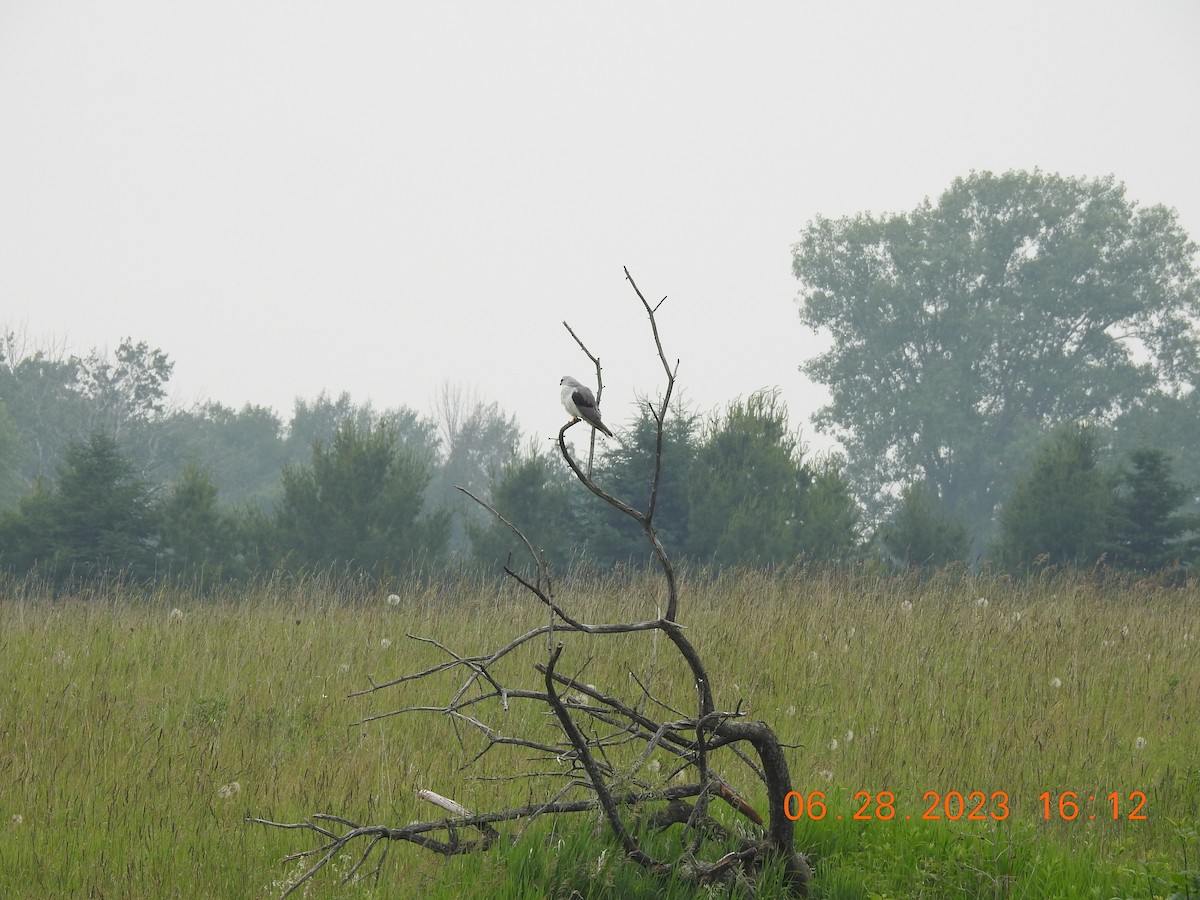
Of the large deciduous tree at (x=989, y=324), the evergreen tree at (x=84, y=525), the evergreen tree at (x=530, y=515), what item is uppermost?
the large deciduous tree at (x=989, y=324)

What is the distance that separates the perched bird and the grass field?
3.74 feet

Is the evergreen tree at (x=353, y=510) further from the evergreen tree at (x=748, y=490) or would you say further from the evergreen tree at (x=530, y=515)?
the evergreen tree at (x=748, y=490)

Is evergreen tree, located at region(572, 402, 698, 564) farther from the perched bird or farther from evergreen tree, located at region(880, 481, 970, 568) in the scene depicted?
the perched bird

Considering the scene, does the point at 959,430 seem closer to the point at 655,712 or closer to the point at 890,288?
the point at 890,288

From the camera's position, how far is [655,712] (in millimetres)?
6070

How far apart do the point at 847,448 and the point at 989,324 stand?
28.0ft

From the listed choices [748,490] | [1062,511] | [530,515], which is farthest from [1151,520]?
[530,515]

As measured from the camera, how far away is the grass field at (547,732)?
3.82 meters

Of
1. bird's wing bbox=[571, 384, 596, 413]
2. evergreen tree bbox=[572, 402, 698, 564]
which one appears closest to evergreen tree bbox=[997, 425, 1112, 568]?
evergreen tree bbox=[572, 402, 698, 564]
